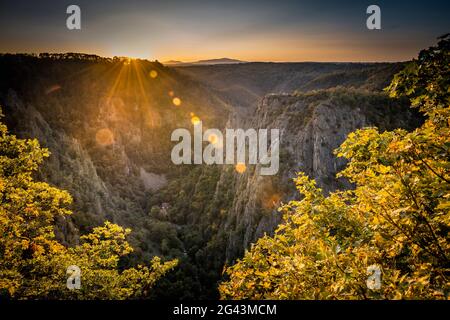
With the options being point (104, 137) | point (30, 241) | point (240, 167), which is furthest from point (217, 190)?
point (104, 137)

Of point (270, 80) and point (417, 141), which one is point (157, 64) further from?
point (417, 141)

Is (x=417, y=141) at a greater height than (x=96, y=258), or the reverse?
(x=417, y=141)

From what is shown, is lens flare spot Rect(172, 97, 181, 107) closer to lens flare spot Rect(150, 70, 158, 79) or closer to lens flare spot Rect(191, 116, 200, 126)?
lens flare spot Rect(191, 116, 200, 126)

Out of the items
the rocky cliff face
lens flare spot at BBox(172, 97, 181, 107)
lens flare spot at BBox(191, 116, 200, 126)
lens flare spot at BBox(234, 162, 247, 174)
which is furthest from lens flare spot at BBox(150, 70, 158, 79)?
the rocky cliff face

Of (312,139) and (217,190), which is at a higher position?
(312,139)

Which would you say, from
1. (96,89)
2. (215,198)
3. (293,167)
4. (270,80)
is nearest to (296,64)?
(270,80)

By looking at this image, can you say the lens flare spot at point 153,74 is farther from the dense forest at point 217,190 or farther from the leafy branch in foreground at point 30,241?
the leafy branch in foreground at point 30,241

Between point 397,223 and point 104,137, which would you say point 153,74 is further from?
point 397,223
